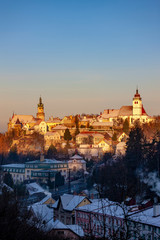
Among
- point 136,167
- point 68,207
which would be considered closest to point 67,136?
point 136,167

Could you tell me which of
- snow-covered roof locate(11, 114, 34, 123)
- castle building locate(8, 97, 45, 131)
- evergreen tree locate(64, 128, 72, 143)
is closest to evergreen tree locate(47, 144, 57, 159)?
evergreen tree locate(64, 128, 72, 143)

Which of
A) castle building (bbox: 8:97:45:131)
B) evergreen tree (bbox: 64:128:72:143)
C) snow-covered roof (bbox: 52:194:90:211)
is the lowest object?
snow-covered roof (bbox: 52:194:90:211)

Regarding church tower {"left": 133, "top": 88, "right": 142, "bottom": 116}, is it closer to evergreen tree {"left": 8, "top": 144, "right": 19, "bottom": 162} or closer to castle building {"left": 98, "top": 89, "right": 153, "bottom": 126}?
castle building {"left": 98, "top": 89, "right": 153, "bottom": 126}

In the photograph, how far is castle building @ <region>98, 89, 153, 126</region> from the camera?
3081 inches

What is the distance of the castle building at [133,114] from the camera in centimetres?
7825

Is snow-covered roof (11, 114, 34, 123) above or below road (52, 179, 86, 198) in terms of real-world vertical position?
above

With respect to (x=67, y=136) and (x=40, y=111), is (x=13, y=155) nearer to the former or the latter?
(x=67, y=136)

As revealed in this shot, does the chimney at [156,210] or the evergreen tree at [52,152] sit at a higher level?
the evergreen tree at [52,152]

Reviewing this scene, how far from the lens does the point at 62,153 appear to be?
2591 inches

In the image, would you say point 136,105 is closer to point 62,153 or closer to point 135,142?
point 62,153

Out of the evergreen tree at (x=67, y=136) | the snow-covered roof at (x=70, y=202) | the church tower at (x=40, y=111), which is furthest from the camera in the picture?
the church tower at (x=40, y=111)

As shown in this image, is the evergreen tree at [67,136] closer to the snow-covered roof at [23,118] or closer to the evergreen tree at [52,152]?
the evergreen tree at [52,152]

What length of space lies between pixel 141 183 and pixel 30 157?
125 feet

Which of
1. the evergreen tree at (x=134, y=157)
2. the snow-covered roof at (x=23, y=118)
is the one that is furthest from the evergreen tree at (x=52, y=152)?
the snow-covered roof at (x=23, y=118)
